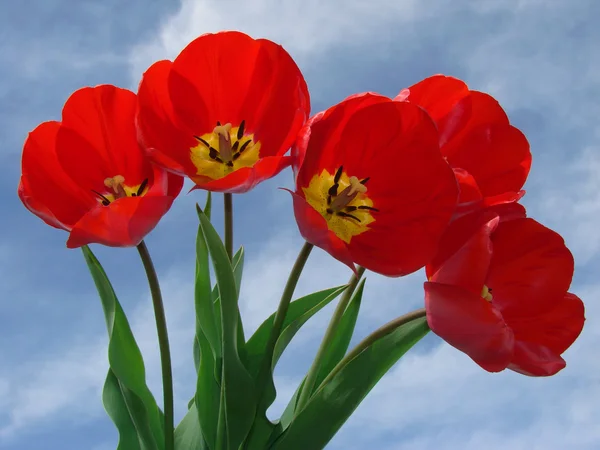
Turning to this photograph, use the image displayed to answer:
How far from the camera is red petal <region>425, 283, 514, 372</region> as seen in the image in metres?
1.05

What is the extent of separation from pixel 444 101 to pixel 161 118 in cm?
40

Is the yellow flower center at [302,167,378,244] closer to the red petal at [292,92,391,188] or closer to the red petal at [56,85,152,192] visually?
the red petal at [292,92,391,188]

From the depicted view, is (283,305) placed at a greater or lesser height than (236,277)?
lesser

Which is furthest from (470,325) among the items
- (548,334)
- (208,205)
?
(208,205)

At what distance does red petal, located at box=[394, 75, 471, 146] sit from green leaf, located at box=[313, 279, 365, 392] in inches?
11.8

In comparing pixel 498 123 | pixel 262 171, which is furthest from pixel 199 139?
pixel 498 123

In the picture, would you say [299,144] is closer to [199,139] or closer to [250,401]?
[199,139]

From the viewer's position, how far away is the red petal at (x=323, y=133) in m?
1.08

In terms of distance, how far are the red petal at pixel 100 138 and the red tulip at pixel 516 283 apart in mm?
459

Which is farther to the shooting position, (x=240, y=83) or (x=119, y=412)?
(x=119, y=412)

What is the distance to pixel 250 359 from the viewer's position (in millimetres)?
1260

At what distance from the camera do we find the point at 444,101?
121cm

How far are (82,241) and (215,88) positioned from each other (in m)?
0.29

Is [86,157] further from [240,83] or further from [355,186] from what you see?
[355,186]
